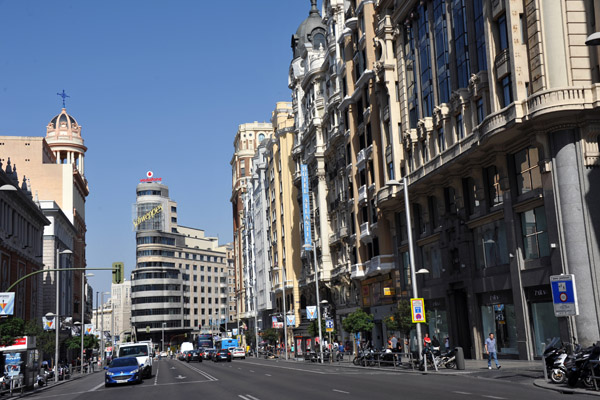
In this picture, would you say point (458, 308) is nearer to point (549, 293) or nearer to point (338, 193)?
point (549, 293)

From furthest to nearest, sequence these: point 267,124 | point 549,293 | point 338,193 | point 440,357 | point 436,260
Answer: point 267,124 < point 338,193 < point 436,260 < point 440,357 < point 549,293

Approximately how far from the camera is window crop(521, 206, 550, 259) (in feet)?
111

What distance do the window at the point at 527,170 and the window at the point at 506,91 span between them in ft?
8.38

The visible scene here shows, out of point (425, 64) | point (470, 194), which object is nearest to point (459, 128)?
point (470, 194)

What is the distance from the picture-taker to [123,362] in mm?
35906

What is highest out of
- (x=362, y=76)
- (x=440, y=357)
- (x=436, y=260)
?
(x=362, y=76)

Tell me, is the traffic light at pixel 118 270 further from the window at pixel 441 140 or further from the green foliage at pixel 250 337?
the green foliage at pixel 250 337

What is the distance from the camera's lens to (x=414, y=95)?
160ft

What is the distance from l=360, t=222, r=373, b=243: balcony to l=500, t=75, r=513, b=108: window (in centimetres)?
2315


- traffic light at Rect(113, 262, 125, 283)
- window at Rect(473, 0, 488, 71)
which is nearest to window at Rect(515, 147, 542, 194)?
window at Rect(473, 0, 488, 71)

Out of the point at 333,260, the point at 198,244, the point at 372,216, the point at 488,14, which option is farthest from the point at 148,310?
the point at 488,14

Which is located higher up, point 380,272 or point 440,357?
point 380,272

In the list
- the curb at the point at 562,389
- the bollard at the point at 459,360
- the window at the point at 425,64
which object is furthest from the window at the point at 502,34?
the curb at the point at 562,389

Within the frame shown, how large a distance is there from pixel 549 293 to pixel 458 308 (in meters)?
10.4
